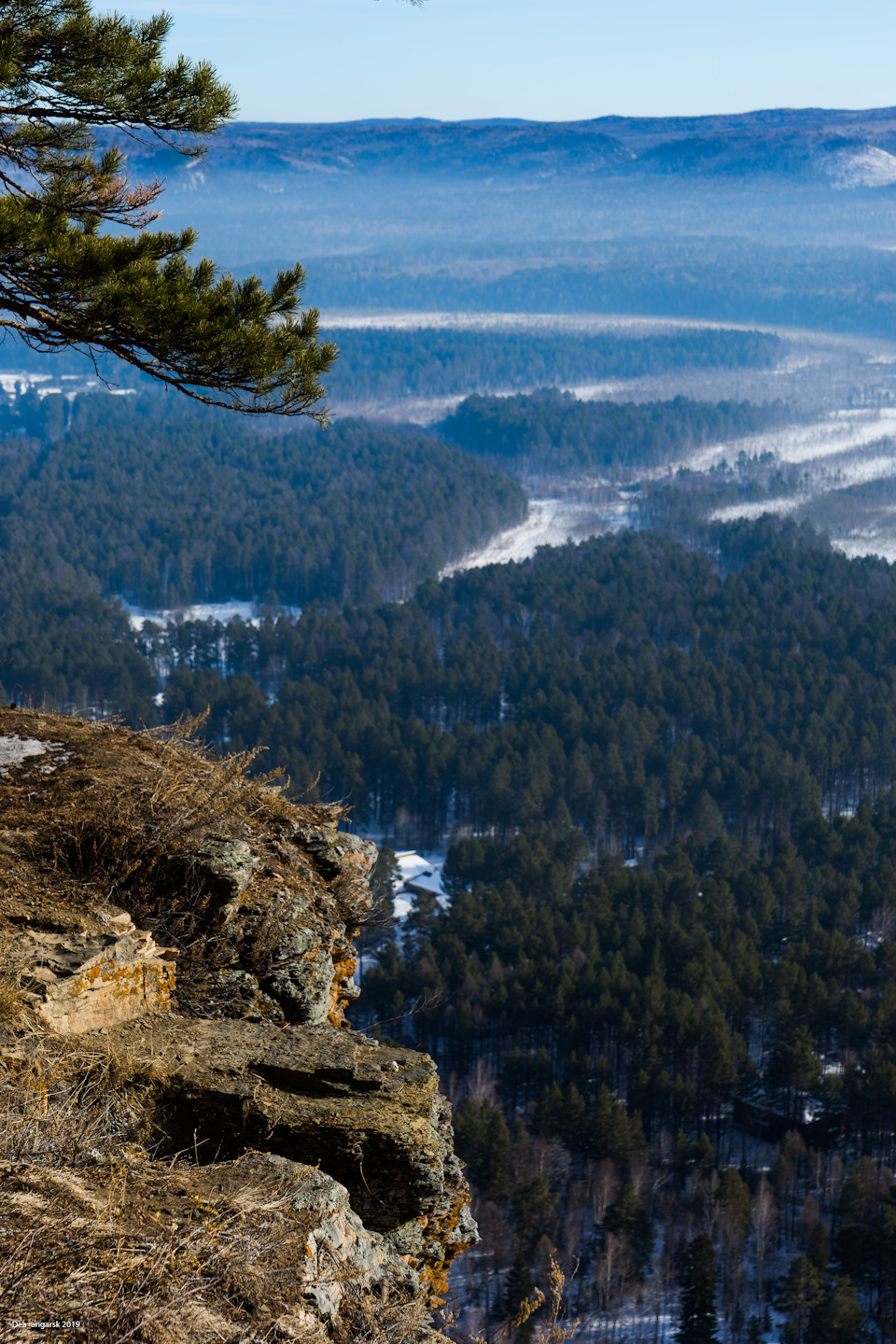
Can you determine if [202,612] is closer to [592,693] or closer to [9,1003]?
[592,693]

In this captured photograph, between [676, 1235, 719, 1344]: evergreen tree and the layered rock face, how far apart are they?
41901mm

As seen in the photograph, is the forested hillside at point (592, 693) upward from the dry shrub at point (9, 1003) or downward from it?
downward

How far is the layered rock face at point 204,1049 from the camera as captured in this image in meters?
6.20

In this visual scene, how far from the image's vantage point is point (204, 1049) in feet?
27.1

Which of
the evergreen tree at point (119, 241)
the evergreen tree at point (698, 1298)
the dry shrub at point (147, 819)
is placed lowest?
the evergreen tree at point (698, 1298)

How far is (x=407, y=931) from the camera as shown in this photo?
73.8 m

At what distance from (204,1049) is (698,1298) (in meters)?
45.1

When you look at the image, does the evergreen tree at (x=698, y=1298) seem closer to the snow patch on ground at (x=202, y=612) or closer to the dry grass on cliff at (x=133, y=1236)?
the dry grass on cliff at (x=133, y=1236)

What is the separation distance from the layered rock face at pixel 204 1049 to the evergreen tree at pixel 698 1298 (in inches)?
1650

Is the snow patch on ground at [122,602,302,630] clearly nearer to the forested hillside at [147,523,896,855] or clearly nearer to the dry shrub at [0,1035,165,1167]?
the forested hillside at [147,523,896,855]

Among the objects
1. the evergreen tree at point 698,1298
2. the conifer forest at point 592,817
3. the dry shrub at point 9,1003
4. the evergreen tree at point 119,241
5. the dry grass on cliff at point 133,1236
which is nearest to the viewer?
the dry grass on cliff at point 133,1236

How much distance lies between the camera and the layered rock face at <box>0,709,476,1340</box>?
620cm

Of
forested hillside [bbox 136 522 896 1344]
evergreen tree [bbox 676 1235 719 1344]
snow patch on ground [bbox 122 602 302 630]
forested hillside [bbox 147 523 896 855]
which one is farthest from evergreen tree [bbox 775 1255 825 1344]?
snow patch on ground [bbox 122 602 302 630]

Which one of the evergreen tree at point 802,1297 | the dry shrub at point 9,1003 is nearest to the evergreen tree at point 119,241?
the dry shrub at point 9,1003
